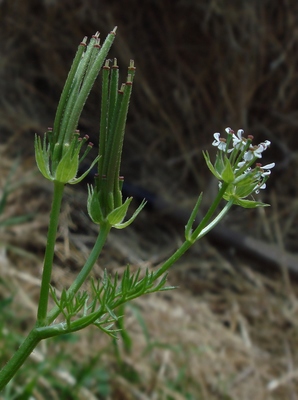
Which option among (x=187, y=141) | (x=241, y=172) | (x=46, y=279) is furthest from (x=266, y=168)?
(x=187, y=141)

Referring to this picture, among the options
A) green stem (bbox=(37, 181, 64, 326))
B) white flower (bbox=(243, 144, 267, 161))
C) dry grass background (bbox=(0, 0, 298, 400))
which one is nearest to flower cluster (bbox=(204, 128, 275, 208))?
white flower (bbox=(243, 144, 267, 161))

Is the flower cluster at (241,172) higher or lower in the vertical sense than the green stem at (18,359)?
higher

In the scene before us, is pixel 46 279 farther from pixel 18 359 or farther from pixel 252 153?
pixel 252 153

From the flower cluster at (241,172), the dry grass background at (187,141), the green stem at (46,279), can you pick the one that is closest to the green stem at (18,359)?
the green stem at (46,279)

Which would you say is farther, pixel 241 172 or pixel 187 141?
pixel 187 141

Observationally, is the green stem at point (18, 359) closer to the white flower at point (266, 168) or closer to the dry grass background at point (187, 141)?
the white flower at point (266, 168)

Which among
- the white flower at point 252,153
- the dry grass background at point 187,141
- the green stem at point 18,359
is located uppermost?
the dry grass background at point 187,141

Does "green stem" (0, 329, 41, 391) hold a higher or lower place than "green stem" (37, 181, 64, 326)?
lower

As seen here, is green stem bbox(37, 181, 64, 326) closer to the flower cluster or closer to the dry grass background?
the flower cluster
